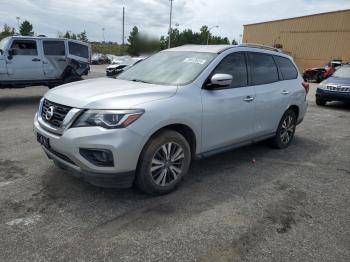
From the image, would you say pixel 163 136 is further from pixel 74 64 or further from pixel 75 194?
pixel 74 64

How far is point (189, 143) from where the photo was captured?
13.7 feet

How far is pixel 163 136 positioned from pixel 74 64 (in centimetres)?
895

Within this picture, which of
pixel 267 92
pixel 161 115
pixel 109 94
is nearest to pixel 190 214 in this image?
pixel 161 115

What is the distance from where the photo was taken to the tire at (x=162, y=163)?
3621 millimetres

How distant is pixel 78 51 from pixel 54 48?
1.01 meters

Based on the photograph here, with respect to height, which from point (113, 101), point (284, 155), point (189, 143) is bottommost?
point (284, 155)

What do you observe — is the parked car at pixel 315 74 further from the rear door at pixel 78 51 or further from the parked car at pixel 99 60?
the parked car at pixel 99 60

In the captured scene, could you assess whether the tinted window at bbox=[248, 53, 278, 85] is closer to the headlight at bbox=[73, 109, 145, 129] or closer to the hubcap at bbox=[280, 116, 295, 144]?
the hubcap at bbox=[280, 116, 295, 144]

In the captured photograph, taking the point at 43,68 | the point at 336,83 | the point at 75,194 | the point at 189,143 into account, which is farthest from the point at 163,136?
the point at 336,83

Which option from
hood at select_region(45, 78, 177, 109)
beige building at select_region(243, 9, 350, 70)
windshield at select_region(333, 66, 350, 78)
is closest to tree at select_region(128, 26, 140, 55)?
beige building at select_region(243, 9, 350, 70)

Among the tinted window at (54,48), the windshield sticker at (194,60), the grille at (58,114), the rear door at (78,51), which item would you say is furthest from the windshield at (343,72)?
the grille at (58,114)

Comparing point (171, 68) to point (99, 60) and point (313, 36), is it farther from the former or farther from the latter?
point (99, 60)

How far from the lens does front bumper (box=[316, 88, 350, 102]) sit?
455 inches

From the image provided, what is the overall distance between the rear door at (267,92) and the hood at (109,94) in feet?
5.44
